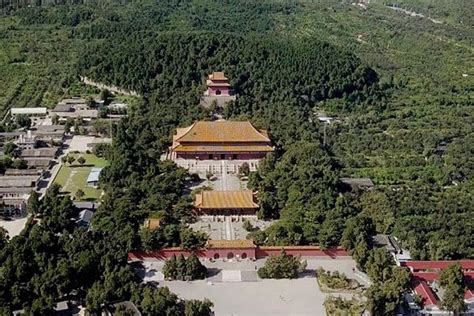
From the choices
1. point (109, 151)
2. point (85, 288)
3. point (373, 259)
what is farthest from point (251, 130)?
point (85, 288)

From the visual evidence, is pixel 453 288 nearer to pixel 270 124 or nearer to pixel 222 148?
pixel 222 148

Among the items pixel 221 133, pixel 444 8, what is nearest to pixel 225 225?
pixel 221 133

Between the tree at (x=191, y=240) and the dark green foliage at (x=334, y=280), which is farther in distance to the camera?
the tree at (x=191, y=240)

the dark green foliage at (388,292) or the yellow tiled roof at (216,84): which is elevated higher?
the dark green foliage at (388,292)

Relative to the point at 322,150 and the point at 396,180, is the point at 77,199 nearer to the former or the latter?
the point at 322,150

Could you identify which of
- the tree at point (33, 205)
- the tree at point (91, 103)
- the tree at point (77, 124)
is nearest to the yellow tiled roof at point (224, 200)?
the tree at point (33, 205)

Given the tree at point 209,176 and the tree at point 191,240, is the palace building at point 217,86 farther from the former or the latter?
the tree at point 191,240
